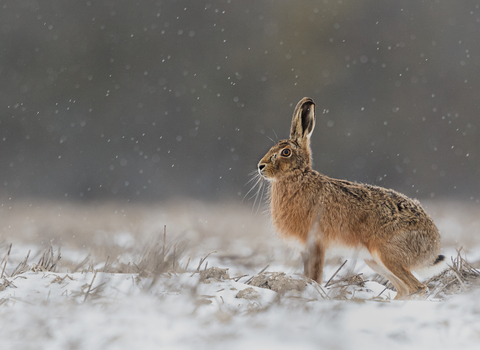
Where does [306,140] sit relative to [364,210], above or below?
above

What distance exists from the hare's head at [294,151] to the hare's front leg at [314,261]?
2.14ft

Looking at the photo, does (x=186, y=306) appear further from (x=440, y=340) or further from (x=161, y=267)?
(x=440, y=340)

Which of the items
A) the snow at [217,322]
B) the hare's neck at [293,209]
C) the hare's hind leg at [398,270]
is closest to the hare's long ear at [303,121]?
the hare's neck at [293,209]

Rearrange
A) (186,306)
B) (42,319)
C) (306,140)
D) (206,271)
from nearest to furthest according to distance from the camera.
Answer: (42,319), (186,306), (206,271), (306,140)

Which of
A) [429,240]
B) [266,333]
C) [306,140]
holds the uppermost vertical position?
[306,140]

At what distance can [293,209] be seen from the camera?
3469mm

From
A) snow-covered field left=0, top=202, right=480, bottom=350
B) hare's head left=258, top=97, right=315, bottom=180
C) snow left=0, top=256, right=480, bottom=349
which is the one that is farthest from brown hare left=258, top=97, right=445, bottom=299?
snow left=0, top=256, right=480, bottom=349

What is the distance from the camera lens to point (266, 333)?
62.7 inches

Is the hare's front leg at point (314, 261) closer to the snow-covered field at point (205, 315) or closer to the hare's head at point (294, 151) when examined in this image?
the snow-covered field at point (205, 315)

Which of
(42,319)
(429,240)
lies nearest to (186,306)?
(42,319)


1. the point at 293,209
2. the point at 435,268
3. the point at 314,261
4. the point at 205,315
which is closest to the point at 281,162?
the point at 293,209

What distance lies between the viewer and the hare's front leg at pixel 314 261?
3143 mm

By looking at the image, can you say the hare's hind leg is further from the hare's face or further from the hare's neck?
the hare's face

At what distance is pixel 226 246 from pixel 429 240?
3257 millimetres
